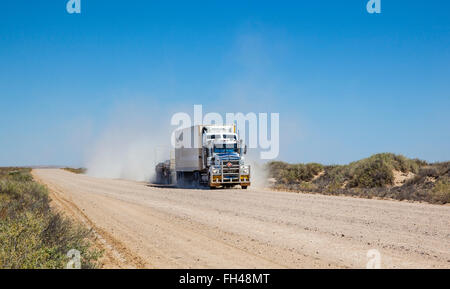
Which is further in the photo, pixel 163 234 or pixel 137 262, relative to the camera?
pixel 163 234

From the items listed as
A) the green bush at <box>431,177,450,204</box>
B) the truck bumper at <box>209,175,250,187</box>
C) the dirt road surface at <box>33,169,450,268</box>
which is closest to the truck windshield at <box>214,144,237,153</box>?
the truck bumper at <box>209,175,250,187</box>

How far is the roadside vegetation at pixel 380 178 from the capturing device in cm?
2248

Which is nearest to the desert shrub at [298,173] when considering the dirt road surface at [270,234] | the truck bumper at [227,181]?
the truck bumper at [227,181]

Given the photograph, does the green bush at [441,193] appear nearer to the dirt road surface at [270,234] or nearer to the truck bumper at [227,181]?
the dirt road surface at [270,234]

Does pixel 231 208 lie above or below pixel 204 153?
below

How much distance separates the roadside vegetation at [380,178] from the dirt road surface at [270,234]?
4775 millimetres

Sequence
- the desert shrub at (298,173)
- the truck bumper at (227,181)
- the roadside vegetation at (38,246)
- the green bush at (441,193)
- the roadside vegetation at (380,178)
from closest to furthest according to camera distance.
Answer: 1. the roadside vegetation at (38,246)
2. the green bush at (441,193)
3. the roadside vegetation at (380,178)
4. the truck bumper at (227,181)
5. the desert shrub at (298,173)

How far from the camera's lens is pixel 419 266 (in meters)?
7.66

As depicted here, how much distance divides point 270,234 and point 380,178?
1941cm
